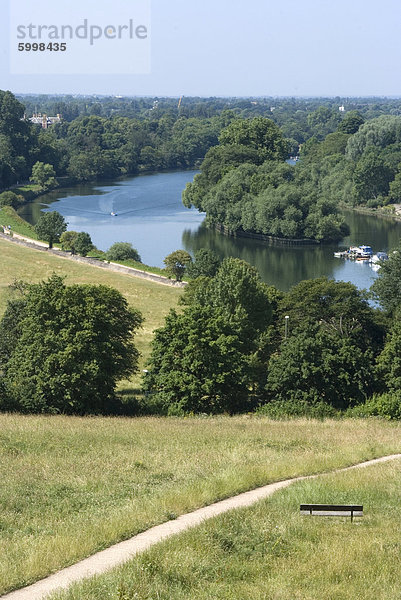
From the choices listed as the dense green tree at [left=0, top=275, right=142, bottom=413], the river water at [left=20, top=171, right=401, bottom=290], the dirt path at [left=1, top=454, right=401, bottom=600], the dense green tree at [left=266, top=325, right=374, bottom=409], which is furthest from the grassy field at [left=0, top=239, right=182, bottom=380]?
the dirt path at [left=1, top=454, right=401, bottom=600]

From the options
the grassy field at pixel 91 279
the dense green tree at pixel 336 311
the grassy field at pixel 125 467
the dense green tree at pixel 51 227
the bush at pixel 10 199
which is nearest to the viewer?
the grassy field at pixel 125 467

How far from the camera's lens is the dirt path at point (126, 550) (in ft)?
31.8

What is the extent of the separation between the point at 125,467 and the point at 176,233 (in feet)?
213

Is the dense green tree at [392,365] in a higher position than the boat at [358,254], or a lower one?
higher

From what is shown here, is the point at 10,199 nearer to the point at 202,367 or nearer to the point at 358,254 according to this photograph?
the point at 358,254

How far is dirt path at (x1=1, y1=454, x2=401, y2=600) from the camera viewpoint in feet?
31.8

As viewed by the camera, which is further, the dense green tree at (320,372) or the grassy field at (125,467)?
the dense green tree at (320,372)

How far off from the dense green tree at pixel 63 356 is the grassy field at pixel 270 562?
42.2 feet

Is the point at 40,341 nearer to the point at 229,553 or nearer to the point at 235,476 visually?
the point at 235,476

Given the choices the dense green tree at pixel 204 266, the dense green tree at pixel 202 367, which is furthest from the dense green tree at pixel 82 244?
the dense green tree at pixel 202 367

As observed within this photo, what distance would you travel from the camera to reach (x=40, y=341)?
85.1ft

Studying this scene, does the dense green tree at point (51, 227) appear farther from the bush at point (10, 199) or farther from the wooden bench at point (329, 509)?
the wooden bench at point (329, 509)

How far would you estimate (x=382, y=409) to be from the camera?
1006 inches

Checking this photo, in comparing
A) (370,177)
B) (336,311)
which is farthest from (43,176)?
→ (336,311)
